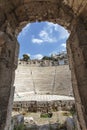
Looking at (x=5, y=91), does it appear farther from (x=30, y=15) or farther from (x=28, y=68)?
(x=28, y=68)

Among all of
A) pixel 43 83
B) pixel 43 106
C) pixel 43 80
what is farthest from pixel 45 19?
Answer: pixel 43 80

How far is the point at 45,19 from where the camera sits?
3775 mm

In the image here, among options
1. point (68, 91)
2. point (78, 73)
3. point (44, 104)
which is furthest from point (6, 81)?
point (68, 91)

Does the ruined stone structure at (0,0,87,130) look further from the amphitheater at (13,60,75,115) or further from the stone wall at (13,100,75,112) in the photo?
the amphitheater at (13,60,75,115)

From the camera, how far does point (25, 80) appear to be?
27.1m

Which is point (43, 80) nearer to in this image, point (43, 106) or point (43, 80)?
point (43, 80)

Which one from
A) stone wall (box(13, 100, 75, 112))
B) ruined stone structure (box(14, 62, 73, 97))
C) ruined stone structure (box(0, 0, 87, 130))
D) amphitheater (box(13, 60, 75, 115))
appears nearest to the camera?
ruined stone structure (box(0, 0, 87, 130))

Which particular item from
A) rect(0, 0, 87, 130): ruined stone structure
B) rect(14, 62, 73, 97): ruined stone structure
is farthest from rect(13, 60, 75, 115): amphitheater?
rect(0, 0, 87, 130): ruined stone structure

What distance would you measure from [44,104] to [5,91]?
11.8 metres

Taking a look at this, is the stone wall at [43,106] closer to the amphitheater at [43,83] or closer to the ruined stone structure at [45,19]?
the amphitheater at [43,83]

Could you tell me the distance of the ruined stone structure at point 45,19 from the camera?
2762 millimetres

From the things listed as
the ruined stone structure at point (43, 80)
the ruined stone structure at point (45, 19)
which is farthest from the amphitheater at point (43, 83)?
the ruined stone structure at point (45, 19)

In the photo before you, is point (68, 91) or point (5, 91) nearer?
point (5, 91)

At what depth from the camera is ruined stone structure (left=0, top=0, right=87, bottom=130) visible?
2762 millimetres
